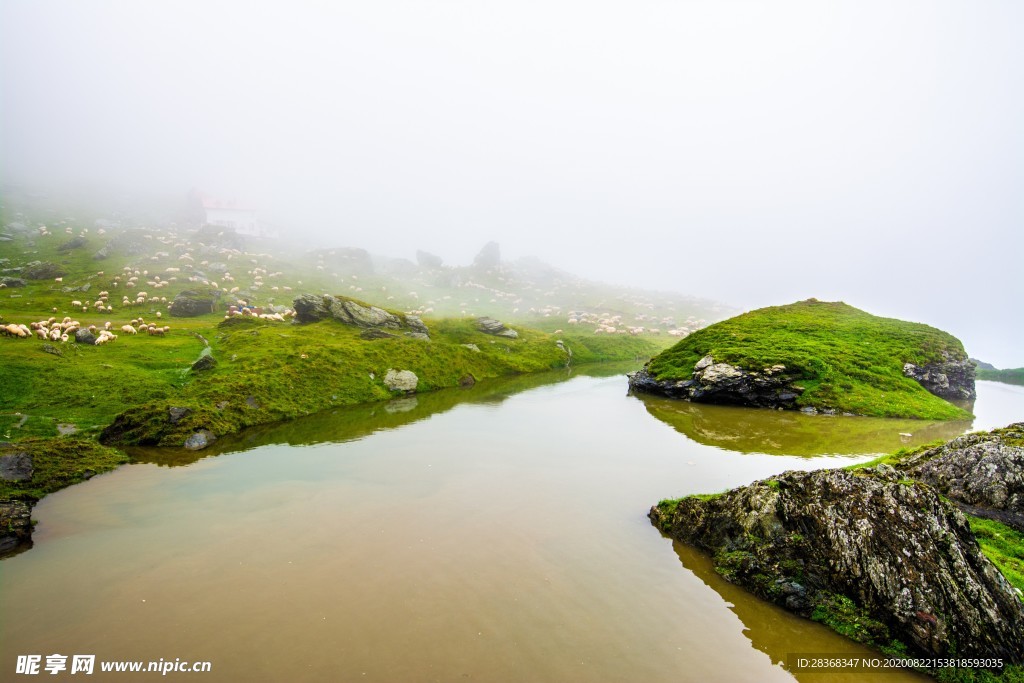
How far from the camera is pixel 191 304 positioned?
61.1 m

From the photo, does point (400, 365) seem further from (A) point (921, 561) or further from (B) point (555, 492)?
(A) point (921, 561)

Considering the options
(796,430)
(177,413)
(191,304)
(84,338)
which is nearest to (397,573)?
(177,413)

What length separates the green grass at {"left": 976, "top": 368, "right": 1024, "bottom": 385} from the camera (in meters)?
81.1

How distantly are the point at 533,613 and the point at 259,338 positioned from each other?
42614mm

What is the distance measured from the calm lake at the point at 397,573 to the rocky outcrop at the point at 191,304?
49075 mm

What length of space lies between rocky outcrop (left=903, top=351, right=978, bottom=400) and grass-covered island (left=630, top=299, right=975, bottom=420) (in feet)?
0.33

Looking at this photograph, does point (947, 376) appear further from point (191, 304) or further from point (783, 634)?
point (191, 304)

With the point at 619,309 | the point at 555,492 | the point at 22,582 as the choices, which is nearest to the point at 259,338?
the point at 22,582

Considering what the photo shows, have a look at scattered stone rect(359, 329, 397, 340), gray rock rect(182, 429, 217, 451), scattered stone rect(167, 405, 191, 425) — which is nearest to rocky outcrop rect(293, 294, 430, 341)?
scattered stone rect(359, 329, 397, 340)

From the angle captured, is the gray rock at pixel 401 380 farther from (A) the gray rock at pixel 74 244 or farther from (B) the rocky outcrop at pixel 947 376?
(A) the gray rock at pixel 74 244

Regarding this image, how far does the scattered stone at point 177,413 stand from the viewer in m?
24.5

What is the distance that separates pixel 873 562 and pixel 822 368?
34.6 metres

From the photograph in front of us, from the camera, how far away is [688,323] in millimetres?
140875

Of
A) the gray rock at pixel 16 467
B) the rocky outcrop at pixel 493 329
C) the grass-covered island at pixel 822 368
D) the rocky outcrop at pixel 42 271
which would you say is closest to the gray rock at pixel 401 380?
the grass-covered island at pixel 822 368
